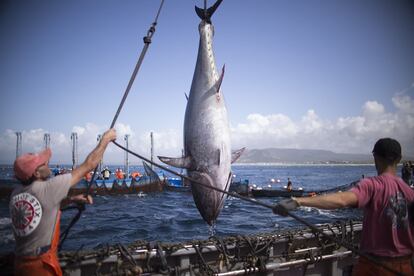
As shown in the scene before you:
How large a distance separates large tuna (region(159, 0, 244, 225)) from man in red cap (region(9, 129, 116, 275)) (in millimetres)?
1915

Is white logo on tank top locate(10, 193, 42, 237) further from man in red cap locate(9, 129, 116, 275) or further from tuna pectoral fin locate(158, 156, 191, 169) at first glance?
tuna pectoral fin locate(158, 156, 191, 169)

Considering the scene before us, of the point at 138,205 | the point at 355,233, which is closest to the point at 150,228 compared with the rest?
the point at 138,205

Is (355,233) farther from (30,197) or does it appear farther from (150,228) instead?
(150,228)

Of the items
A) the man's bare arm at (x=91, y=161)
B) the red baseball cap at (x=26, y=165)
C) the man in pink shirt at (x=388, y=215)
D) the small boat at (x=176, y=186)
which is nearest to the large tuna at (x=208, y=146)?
the man's bare arm at (x=91, y=161)

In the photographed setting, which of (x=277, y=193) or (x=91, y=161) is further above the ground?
(x=91, y=161)

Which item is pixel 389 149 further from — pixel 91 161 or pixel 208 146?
pixel 91 161

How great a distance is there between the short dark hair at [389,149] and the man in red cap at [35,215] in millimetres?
3076

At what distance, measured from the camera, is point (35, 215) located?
2701mm

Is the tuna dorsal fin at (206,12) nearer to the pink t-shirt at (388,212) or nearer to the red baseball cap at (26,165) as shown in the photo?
the red baseball cap at (26,165)

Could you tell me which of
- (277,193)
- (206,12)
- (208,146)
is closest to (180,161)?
(208,146)

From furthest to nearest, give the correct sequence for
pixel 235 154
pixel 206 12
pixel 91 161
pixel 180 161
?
1. pixel 235 154
2. pixel 206 12
3. pixel 180 161
4. pixel 91 161

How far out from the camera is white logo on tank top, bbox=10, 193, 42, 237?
106 inches

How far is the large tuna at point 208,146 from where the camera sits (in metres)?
4.28

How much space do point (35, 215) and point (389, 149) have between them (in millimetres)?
3458
